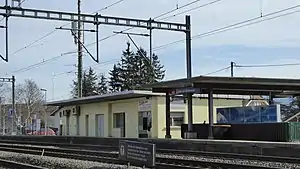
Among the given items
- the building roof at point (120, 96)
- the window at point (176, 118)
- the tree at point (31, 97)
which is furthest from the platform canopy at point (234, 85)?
the tree at point (31, 97)

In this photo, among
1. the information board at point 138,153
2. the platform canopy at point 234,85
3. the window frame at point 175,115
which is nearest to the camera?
the information board at point 138,153

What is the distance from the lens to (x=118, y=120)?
49.1 metres

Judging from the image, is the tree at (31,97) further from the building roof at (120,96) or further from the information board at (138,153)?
the information board at (138,153)

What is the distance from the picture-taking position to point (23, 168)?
62.5 feet

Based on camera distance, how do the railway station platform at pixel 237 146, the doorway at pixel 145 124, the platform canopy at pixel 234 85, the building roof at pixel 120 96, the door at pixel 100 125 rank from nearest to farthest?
the railway station platform at pixel 237 146, the platform canopy at pixel 234 85, the building roof at pixel 120 96, the doorway at pixel 145 124, the door at pixel 100 125

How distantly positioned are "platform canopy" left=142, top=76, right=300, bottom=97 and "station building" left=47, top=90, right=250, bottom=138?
6.07 meters

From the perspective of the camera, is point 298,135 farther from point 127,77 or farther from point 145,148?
point 127,77

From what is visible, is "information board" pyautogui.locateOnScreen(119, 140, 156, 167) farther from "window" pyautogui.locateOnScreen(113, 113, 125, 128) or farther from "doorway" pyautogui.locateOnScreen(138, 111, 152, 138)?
"window" pyautogui.locateOnScreen(113, 113, 125, 128)

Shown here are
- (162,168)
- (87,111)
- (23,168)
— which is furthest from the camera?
(87,111)

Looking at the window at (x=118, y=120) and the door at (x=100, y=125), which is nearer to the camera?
the window at (x=118, y=120)

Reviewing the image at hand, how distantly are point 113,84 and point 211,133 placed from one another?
6263cm

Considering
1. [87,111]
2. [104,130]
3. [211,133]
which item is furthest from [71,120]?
[211,133]

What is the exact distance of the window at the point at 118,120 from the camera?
4816 cm

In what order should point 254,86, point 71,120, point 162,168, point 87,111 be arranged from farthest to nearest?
point 71,120
point 87,111
point 254,86
point 162,168
